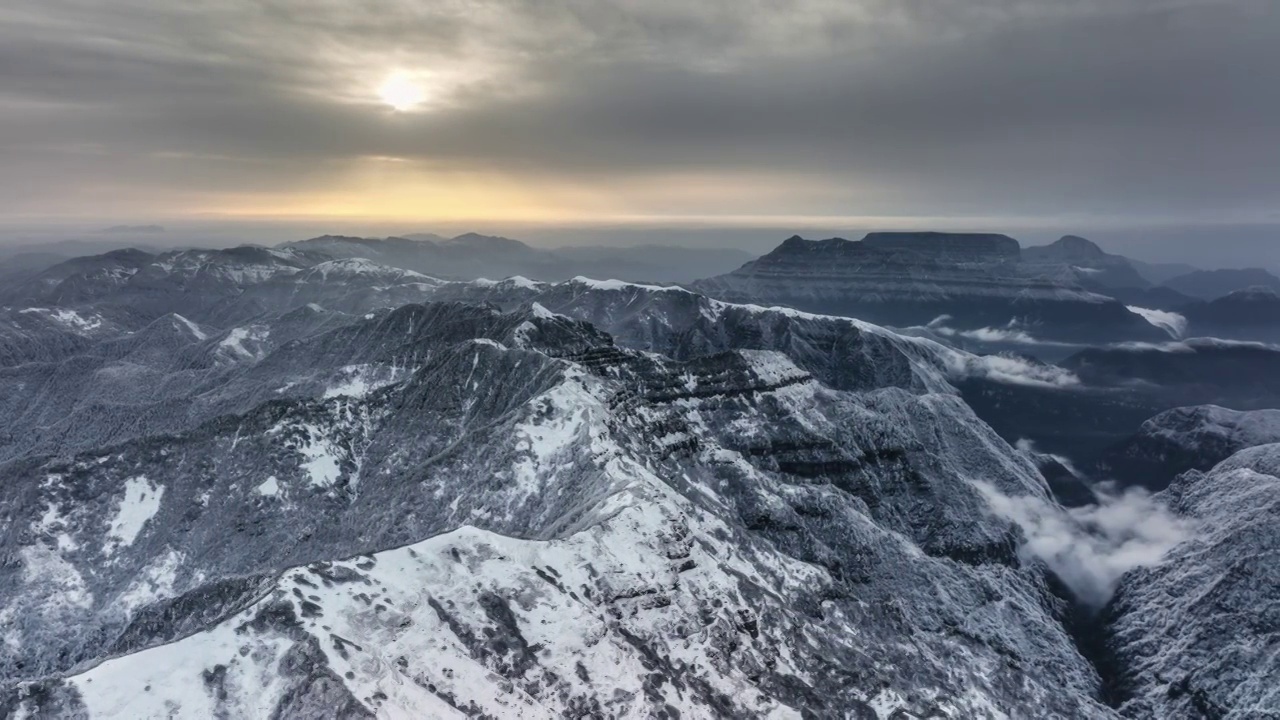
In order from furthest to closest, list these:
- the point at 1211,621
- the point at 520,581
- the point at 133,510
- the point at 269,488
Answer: the point at 269,488
the point at 133,510
the point at 1211,621
the point at 520,581

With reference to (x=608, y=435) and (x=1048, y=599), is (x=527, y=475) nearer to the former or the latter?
(x=608, y=435)

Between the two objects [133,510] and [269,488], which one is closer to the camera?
[133,510]

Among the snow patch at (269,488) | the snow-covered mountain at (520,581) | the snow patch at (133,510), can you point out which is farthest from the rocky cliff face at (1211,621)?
the snow patch at (133,510)

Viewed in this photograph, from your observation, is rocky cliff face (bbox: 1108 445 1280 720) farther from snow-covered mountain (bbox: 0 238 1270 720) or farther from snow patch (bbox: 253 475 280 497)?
snow patch (bbox: 253 475 280 497)

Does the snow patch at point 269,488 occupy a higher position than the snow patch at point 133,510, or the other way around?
the snow patch at point 269,488

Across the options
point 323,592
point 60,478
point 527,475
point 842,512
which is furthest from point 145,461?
point 842,512

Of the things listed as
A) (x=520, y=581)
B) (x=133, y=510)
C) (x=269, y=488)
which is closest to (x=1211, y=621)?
(x=520, y=581)

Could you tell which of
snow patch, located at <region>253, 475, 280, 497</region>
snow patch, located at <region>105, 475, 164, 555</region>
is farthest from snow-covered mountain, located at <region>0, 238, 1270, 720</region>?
snow patch, located at <region>253, 475, 280, 497</region>

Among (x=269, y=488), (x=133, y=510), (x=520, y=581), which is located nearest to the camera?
(x=520, y=581)

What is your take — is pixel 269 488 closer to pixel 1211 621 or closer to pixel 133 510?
pixel 133 510

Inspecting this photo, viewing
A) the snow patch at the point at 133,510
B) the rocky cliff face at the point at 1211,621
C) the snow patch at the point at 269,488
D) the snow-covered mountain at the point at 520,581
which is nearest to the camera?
the snow-covered mountain at the point at 520,581

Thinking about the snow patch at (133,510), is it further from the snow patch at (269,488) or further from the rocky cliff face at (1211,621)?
the rocky cliff face at (1211,621)
